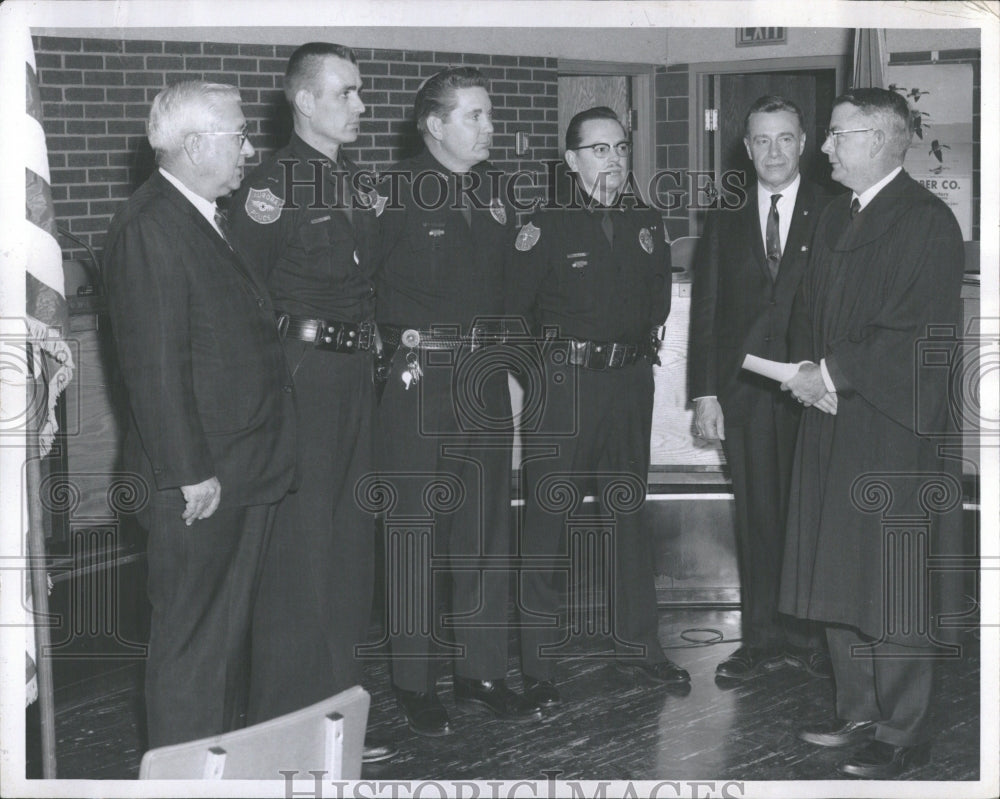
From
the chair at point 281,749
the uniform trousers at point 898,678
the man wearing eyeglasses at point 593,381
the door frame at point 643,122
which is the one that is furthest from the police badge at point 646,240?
the door frame at point 643,122

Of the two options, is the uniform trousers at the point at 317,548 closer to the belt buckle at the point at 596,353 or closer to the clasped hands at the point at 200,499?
the clasped hands at the point at 200,499

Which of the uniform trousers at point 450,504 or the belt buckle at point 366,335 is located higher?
the belt buckle at point 366,335

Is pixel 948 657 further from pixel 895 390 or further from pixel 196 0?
pixel 196 0

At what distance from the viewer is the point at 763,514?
3.98 meters

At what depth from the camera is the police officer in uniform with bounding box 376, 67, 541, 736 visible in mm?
3486

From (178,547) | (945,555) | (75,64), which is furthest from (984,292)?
(75,64)

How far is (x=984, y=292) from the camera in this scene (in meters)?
3.14

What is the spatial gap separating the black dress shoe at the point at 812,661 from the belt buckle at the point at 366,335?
1655mm

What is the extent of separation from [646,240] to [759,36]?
123 inches

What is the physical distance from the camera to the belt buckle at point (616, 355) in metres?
3.73

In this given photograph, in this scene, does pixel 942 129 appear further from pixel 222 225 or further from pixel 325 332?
pixel 222 225

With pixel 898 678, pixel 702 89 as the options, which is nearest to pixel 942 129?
pixel 702 89

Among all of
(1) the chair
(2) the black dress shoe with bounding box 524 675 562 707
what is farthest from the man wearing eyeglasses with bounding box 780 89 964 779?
(1) the chair

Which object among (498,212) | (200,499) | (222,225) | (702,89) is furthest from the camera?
(702,89)
